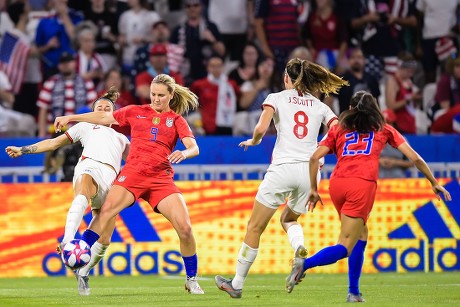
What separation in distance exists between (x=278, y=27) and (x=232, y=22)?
1.01m

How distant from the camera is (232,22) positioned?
20766mm

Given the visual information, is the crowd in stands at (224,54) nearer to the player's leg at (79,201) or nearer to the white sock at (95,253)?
the player's leg at (79,201)

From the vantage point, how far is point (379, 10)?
20.7 m

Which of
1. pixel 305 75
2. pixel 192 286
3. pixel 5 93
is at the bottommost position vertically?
pixel 192 286

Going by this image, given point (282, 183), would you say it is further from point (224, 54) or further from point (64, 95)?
point (224, 54)

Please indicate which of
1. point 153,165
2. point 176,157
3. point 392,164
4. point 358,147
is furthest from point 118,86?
point 358,147

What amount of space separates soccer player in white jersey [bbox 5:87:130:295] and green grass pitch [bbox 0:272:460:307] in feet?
1.59

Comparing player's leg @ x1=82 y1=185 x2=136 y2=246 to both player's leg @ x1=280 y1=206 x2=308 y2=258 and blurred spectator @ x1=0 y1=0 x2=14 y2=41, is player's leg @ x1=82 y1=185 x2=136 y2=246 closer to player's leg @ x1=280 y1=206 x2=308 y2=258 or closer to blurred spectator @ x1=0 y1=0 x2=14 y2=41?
player's leg @ x1=280 y1=206 x2=308 y2=258

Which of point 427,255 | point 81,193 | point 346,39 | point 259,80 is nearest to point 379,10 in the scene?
point 346,39

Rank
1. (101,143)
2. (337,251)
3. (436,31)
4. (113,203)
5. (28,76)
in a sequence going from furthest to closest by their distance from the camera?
(436,31) < (28,76) < (101,143) < (113,203) < (337,251)

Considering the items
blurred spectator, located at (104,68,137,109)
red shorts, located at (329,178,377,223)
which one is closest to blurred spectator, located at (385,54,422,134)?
blurred spectator, located at (104,68,137,109)

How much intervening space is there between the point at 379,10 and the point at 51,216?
26.3ft

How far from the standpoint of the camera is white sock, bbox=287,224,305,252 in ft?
36.9

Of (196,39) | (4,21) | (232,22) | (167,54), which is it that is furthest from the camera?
(232,22)
